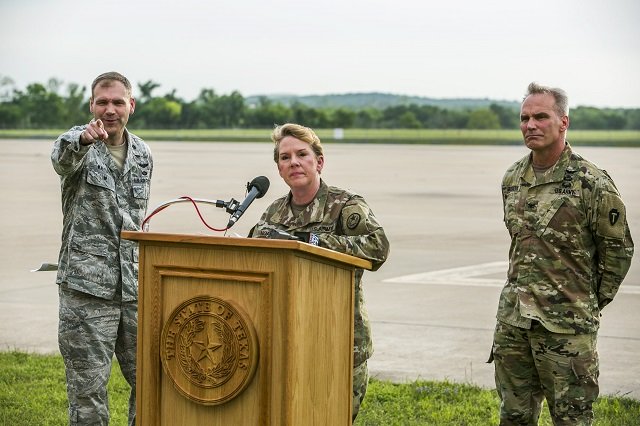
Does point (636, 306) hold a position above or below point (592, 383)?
below

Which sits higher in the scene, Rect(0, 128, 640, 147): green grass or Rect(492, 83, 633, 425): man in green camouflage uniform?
Rect(492, 83, 633, 425): man in green camouflage uniform

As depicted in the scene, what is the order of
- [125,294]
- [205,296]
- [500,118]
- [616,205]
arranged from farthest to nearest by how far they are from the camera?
[500,118], [125,294], [616,205], [205,296]

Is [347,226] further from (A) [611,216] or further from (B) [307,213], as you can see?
(A) [611,216]

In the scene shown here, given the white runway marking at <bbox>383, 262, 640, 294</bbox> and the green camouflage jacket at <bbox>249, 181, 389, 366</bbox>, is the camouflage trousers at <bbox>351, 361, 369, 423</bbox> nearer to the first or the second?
the green camouflage jacket at <bbox>249, 181, 389, 366</bbox>

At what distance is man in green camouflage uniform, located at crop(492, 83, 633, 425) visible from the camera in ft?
17.1

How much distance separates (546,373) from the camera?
17.3 ft

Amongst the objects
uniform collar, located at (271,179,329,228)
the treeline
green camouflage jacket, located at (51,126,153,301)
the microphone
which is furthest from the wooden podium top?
the treeline

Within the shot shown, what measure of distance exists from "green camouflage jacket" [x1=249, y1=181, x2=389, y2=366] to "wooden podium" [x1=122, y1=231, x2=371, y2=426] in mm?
569

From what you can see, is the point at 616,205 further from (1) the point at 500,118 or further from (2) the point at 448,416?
(1) the point at 500,118

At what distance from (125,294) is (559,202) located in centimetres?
210

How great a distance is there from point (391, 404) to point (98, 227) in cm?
274

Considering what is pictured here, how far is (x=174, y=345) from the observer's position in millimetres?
4281

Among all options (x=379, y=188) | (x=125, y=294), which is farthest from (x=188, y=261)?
(x=379, y=188)

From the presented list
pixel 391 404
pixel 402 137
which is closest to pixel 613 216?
pixel 391 404
